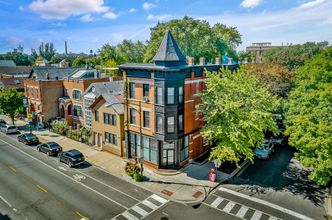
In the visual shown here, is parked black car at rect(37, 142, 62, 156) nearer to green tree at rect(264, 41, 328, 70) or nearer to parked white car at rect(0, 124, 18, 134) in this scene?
parked white car at rect(0, 124, 18, 134)

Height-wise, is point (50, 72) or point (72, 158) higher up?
point (50, 72)

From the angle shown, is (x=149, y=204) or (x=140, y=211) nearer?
(x=140, y=211)

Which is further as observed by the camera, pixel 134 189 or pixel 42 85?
pixel 42 85

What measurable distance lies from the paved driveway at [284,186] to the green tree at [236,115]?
292 centimetres

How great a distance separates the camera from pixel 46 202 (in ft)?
58.3

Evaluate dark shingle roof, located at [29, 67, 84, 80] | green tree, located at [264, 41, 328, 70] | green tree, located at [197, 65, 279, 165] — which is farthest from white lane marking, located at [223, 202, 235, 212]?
dark shingle roof, located at [29, 67, 84, 80]

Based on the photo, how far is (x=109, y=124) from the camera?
2803 cm

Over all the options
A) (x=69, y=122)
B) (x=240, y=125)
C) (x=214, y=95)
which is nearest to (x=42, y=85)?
(x=69, y=122)

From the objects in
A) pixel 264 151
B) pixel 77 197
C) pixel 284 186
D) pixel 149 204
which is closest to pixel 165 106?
pixel 149 204

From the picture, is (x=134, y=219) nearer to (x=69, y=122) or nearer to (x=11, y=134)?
(x=69, y=122)

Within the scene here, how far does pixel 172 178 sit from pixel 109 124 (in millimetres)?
11192

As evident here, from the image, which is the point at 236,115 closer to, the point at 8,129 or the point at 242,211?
the point at 242,211

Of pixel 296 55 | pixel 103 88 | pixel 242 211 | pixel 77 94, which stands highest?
pixel 296 55

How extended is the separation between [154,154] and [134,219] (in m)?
8.78
